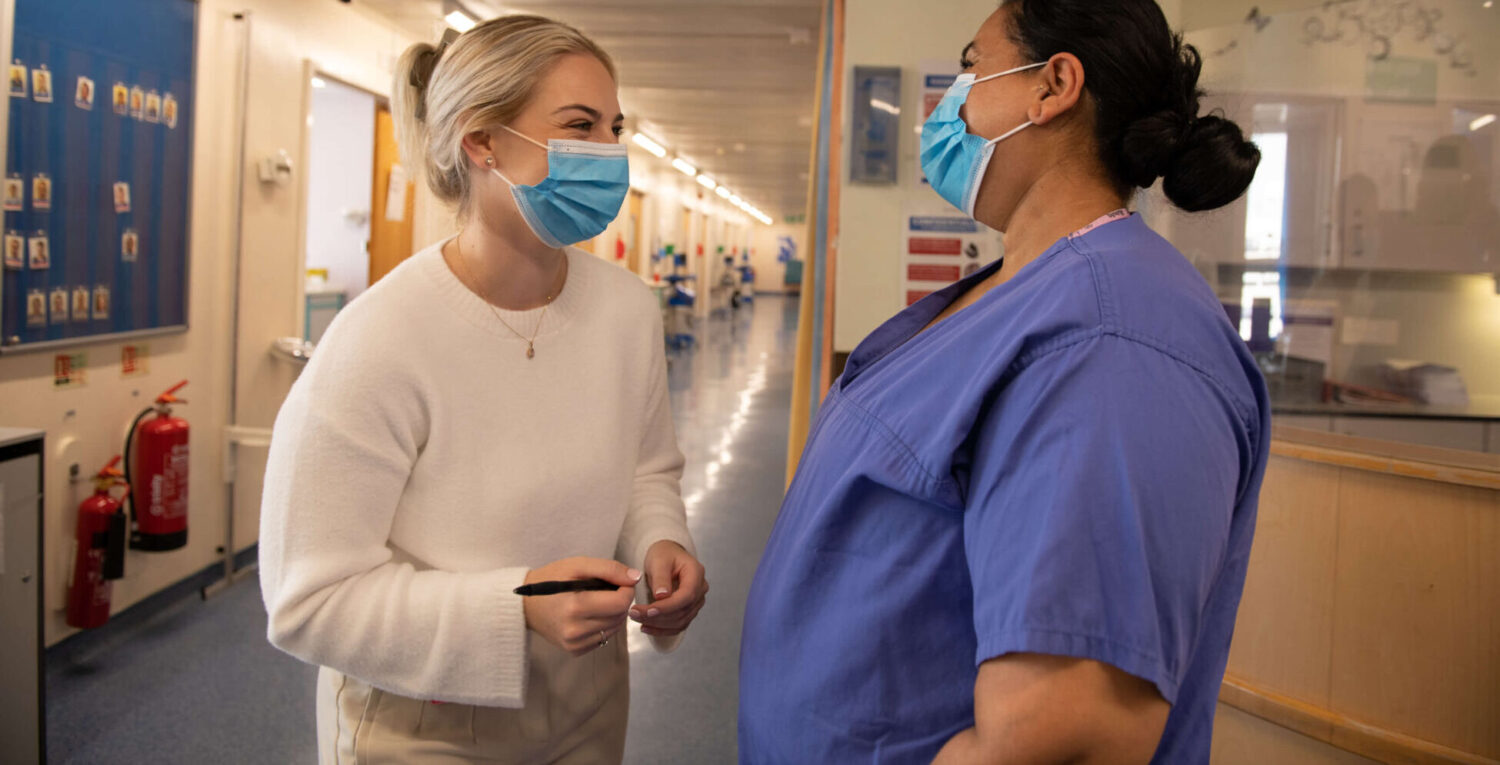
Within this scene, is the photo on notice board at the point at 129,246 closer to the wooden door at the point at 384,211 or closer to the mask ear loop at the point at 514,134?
the wooden door at the point at 384,211

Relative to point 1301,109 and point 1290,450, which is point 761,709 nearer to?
point 1290,450

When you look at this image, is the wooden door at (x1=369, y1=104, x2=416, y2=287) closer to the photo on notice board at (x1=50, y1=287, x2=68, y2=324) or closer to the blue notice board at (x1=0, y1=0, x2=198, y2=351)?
the blue notice board at (x1=0, y1=0, x2=198, y2=351)

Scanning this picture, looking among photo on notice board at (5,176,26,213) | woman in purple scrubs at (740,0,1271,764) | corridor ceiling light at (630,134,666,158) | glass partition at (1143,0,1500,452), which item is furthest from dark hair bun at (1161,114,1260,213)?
corridor ceiling light at (630,134,666,158)

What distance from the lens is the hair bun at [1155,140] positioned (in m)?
0.98

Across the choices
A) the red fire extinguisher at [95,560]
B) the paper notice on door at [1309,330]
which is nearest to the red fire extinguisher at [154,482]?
the red fire extinguisher at [95,560]

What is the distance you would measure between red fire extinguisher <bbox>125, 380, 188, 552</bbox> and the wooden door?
8.56 feet

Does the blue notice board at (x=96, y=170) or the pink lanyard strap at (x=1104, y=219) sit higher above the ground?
the blue notice board at (x=96, y=170)

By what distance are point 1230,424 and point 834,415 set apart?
0.43 meters

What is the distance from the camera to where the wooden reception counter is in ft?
6.55

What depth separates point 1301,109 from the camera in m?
3.54

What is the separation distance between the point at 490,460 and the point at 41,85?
293cm

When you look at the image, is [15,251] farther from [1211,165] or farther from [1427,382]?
[1427,382]

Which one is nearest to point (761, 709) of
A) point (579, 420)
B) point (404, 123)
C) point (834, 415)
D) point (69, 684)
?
point (834, 415)

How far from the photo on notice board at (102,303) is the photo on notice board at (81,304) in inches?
1.9
